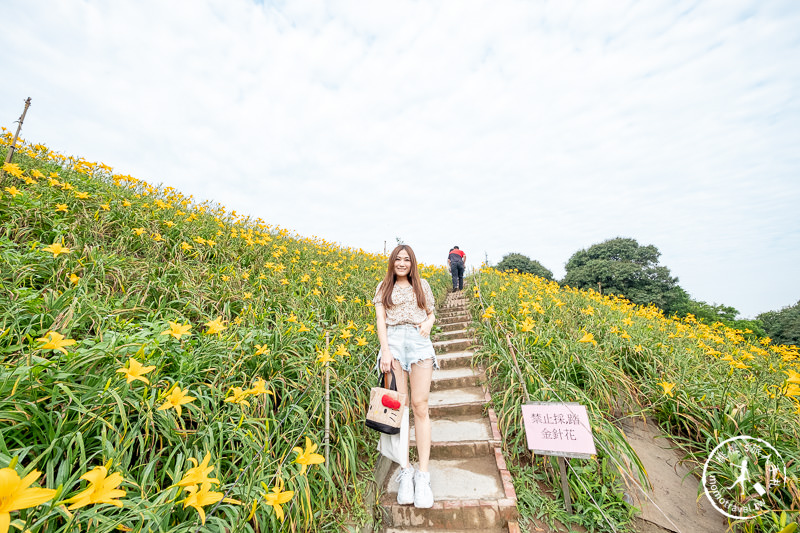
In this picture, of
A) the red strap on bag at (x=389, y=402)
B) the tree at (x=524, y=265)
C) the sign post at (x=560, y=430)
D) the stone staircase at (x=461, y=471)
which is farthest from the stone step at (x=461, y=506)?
the tree at (x=524, y=265)

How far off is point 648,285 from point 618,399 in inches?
717

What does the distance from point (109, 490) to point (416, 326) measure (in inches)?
67.4

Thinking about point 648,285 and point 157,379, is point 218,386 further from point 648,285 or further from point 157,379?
point 648,285

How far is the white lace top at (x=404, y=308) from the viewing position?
2.25 m

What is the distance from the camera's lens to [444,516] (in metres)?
2.03

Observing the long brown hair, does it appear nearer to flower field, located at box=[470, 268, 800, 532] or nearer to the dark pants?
flower field, located at box=[470, 268, 800, 532]

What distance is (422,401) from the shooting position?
214cm

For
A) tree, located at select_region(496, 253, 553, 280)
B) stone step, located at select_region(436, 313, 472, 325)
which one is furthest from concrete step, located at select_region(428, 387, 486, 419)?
tree, located at select_region(496, 253, 553, 280)

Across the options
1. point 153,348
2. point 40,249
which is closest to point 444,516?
point 153,348

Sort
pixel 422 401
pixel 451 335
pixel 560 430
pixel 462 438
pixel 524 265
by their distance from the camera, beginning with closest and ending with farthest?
pixel 560 430
pixel 422 401
pixel 462 438
pixel 451 335
pixel 524 265

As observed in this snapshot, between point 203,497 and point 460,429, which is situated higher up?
point 203,497

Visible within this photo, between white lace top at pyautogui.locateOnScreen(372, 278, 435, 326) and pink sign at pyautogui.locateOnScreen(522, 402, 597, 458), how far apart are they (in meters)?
0.93

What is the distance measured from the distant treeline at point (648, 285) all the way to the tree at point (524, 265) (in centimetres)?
10

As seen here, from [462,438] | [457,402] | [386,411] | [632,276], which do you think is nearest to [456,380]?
[457,402]
